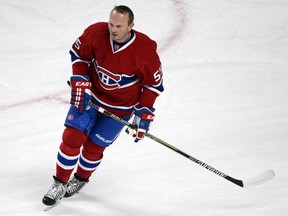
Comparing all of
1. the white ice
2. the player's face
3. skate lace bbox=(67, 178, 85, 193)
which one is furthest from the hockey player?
the white ice

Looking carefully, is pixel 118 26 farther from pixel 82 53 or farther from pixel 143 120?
pixel 143 120

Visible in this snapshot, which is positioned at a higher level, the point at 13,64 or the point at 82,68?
the point at 82,68

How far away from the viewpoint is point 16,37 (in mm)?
5383

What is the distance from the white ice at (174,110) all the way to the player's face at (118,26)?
0.96 metres

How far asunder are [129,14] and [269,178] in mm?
1215

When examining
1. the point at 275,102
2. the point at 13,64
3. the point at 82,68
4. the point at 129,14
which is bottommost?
the point at 13,64

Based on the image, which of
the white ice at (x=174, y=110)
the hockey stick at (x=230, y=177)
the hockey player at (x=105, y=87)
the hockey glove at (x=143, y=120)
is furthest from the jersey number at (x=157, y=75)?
the white ice at (x=174, y=110)

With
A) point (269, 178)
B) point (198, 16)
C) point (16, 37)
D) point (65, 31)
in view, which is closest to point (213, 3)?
point (198, 16)

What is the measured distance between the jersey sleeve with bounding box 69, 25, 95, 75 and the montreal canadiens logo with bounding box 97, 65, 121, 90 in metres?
0.09

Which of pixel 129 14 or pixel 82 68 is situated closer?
pixel 129 14

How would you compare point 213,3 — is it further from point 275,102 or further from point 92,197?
point 92,197

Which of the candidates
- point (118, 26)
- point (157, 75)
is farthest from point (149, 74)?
point (118, 26)

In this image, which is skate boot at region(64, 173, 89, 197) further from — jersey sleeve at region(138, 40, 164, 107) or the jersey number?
the jersey number

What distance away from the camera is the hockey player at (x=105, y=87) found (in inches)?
123
